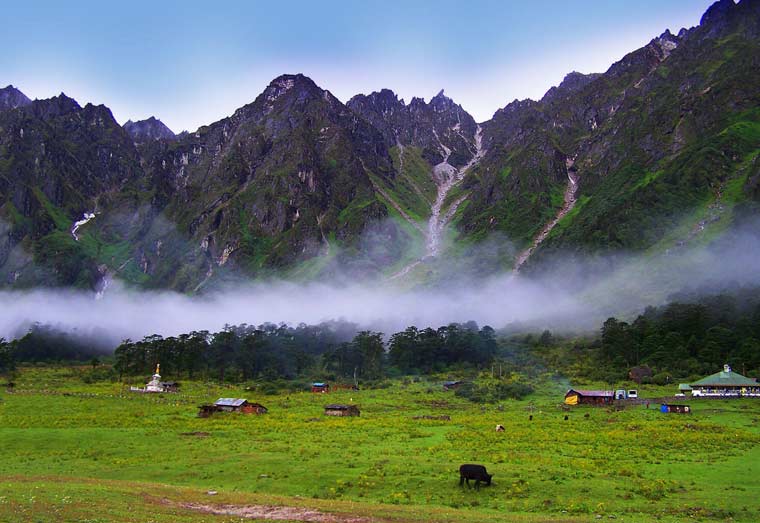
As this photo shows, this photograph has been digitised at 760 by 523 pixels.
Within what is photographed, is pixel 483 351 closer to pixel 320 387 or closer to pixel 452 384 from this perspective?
pixel 452 384

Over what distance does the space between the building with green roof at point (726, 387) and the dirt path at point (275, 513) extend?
84992 millimetres

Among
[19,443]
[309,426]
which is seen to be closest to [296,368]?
[309,426]

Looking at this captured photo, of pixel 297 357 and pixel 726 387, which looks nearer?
pixel 726 387

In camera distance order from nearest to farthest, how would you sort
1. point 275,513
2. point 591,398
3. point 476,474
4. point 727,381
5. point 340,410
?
1. point 275,513
2. point 476,474
3. point 340,410
4. point 591,398
5. point 727,381

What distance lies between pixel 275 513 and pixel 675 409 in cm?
6876

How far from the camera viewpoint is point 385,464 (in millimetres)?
43812

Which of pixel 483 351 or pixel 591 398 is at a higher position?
pixel 483 351

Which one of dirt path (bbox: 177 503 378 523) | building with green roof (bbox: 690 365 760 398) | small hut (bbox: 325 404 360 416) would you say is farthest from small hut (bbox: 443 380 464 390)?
dirt path (bbox: 177 503 378 523)

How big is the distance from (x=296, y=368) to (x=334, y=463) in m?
120

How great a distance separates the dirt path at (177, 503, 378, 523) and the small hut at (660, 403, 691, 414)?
6566 centimetres

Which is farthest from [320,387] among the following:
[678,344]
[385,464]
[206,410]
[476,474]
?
[476,474]

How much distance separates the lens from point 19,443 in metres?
56.9

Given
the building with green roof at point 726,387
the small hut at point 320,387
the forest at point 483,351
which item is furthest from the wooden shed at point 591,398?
the small hut at point 320,387

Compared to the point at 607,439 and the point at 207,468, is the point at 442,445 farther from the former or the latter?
the point at 207,468
